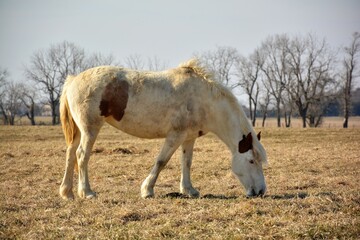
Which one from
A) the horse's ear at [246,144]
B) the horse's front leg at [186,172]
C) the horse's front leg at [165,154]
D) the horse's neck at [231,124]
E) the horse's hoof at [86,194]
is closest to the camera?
the horse's hoof at [86,194]

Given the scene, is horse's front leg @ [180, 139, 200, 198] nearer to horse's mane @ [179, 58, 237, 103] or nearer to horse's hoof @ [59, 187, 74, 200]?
horse's mane @ [179, 58, 237, 103]

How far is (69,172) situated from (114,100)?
1741mm

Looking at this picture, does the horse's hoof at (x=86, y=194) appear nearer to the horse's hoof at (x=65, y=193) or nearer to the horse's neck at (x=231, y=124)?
the horse's hoof at (x=65, y=193)

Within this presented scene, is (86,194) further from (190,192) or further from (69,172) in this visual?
(190,192)

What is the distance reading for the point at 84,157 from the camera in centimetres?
706

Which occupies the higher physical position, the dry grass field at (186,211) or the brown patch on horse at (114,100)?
the brown patch on horse at (114,100)

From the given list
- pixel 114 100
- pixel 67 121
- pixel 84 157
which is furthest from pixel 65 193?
pixel 114 100

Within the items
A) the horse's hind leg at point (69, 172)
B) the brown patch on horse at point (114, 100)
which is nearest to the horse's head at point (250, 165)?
the brown patch on horse at point (114, 100)

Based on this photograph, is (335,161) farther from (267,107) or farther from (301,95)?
(267,107)

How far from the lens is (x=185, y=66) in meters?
7.81

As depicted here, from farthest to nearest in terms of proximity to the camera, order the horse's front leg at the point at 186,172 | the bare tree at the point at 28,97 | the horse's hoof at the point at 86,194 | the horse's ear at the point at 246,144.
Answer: the bare tree at the point at 28,97 < the horse's front leg at the point at 186,172 < the horse's ear at the point at 246,144 < the horse's hoof at the point at 86,194

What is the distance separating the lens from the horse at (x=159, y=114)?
7.10 m

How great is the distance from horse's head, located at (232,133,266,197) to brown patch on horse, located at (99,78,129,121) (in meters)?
2.48

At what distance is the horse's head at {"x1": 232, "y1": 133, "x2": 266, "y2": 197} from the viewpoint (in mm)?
7076
